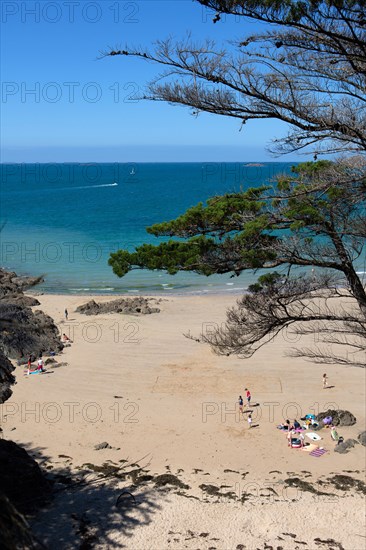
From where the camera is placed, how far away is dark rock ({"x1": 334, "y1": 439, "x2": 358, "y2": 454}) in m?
13.8

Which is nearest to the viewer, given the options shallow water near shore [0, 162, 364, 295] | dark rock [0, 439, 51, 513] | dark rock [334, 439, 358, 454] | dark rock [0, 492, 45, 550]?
dark rock [0, 492, 45, 550]

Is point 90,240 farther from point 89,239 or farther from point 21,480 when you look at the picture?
point 21,480

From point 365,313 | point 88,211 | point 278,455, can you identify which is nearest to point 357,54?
point 365,313

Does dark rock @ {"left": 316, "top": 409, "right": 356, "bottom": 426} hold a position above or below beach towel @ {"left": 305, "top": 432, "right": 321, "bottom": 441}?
above

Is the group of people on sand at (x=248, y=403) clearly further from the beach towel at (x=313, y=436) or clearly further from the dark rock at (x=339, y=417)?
the dark rock at (x=339, y=417)

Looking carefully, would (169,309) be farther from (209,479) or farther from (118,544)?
(118,544)

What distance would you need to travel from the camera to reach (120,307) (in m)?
29.0

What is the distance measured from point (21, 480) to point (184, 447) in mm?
4713

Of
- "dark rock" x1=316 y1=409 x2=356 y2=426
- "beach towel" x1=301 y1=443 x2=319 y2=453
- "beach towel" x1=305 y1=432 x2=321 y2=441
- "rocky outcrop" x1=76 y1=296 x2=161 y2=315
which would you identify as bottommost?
"beach towel" x1=301 y1=443 x2=319 y2=453

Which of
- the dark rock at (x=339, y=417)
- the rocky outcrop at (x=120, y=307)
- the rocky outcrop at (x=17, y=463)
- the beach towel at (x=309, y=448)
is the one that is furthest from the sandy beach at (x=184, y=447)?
the rocky outcrop at (x=120, y=307)

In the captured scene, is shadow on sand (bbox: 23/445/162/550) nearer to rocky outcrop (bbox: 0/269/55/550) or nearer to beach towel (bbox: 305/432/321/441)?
rocky outcrop (bbox: 0/269/55/550)

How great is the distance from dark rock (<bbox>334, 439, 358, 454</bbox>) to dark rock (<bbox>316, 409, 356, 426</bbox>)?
120cm

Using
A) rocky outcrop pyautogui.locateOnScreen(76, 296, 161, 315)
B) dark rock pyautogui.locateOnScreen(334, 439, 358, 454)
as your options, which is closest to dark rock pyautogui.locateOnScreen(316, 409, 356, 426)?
dark rock pyautogui.locateOnScreen(334, 439, 358, 454)

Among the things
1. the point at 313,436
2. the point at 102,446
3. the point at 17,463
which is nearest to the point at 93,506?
the point at 17,463
